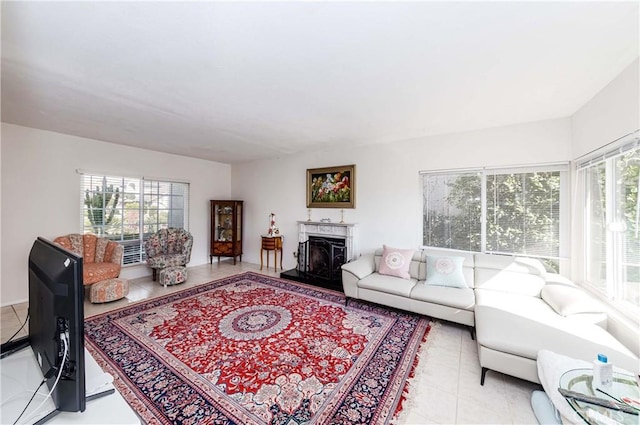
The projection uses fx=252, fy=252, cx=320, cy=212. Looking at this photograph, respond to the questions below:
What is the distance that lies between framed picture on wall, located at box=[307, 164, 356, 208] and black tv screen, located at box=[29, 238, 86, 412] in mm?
3941

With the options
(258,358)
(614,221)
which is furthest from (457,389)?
(614,221)

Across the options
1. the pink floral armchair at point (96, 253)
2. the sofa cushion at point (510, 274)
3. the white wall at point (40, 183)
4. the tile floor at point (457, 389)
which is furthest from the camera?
the pink floral armchair at point (96, 253)

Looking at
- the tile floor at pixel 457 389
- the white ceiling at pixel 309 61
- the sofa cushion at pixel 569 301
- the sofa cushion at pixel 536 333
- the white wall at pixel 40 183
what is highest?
the white ceiling at pixel 309 61

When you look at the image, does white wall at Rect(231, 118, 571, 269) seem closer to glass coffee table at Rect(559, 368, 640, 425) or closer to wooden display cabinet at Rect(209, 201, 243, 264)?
wooden display cabinet at Rect(209, 201, 243, 264)

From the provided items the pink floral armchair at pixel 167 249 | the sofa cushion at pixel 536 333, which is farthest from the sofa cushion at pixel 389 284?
the pink floral armchair at pixel 167 249

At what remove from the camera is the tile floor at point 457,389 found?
1.66 metres

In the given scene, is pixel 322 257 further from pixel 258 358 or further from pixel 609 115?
pixel 609 115

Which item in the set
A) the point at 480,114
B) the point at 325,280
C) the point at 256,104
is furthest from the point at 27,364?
the point at 480,114

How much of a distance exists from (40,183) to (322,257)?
4421 millimetres

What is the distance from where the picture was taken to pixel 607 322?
2162mm

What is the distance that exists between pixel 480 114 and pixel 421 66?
1473mm

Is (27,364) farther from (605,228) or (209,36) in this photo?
(605,228)

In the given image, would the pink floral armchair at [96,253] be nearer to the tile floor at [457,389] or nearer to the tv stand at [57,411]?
the tile floor at [457,389]

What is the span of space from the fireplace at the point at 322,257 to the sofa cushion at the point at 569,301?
2691 mm
